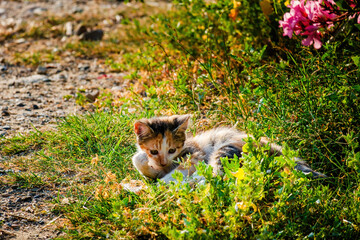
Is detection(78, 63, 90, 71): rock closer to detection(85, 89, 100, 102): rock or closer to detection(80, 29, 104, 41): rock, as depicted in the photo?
detection(80, 29, 104, 41): rock

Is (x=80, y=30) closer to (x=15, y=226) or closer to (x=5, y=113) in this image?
(x=5, y=113)

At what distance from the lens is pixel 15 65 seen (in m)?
6.86

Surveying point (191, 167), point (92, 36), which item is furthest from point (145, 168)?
point (92, 36)

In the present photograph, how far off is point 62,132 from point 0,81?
8.09 ft

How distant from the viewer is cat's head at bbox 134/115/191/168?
368 centimetres

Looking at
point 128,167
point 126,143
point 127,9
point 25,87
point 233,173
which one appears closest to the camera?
point 233,173

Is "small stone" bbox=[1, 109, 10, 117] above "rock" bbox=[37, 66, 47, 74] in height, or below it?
above

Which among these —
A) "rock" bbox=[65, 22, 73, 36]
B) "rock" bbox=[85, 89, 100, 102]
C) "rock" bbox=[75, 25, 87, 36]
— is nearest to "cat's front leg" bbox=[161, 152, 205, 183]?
"rock" bbox=[85, 89, 100, 102]

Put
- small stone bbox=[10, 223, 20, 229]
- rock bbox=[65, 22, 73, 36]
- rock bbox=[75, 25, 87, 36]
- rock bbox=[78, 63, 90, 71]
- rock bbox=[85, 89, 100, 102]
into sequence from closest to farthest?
small stone bbox=[10, 223, 20, 229], rock bbox=[85, 89, 100, 102], rock bbox=[78, 63, 90, 71], rock bbox=[75, 25, 87, 36], rock bbox=[65, 22, 73, 36]

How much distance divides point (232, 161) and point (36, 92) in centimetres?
381

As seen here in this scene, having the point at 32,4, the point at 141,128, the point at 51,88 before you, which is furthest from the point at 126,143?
the point at 32,4

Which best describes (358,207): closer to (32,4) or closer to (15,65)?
(15,65)

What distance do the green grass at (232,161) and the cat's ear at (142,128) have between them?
1.26 feet

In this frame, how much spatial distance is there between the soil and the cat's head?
863mm
